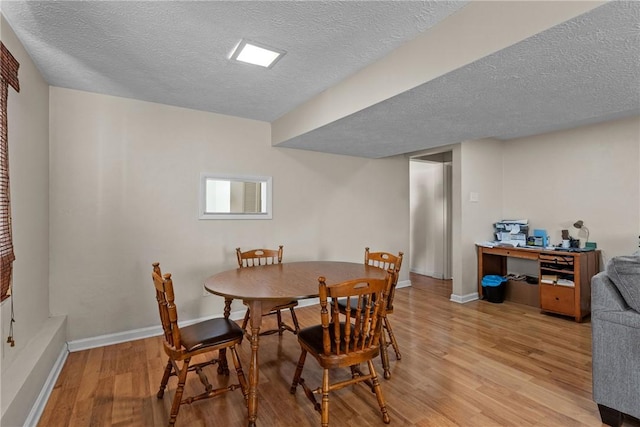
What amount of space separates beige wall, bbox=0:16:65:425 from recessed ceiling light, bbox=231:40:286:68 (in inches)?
50.3

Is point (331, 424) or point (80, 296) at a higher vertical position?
point (80, 296)

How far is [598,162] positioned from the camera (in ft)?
11.8

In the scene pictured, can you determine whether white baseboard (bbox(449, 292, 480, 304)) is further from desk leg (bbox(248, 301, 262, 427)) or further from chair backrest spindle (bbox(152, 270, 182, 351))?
chair backrest spindle (bbox(152, 270, 182, 351))

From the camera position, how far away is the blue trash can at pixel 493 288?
13.1 feet

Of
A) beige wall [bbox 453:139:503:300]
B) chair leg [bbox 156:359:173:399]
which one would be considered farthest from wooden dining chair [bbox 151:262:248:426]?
beige wall [bbox 453:139:503:300]

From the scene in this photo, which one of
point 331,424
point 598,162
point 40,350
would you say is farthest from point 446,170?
point 40,350

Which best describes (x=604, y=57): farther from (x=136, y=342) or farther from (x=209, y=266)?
(x=136, y=342)

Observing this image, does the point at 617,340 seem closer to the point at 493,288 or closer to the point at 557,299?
the point at 557,299

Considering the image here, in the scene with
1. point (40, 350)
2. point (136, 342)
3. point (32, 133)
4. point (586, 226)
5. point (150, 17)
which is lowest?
point (136, 342)

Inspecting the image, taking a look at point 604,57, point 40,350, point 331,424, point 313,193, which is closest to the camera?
point 604,57

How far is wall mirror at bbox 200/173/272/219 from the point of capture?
131 inches

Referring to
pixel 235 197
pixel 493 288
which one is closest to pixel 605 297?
pixel 493 288

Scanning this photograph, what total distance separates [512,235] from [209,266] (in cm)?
390

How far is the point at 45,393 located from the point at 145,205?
1.61m
